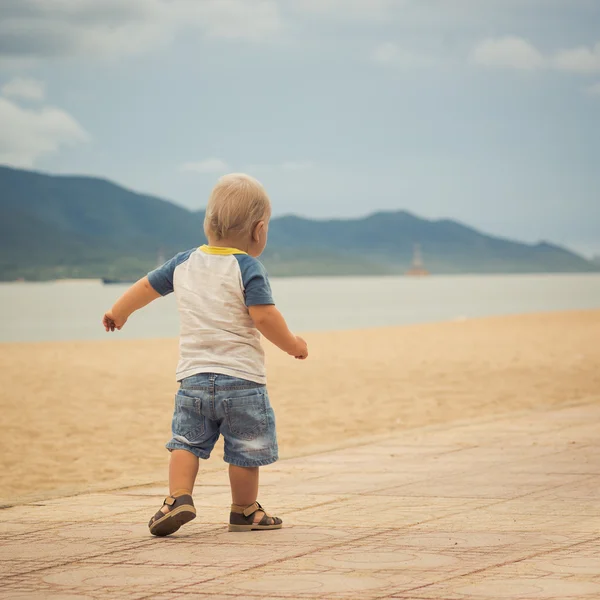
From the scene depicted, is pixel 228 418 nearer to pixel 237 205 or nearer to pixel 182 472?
pixel 182 472

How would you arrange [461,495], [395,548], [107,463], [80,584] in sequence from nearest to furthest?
[80,584] → [395,548] → [461,495] → [107,463]

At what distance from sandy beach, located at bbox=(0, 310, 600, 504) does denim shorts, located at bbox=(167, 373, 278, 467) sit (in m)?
Answer: 1.38

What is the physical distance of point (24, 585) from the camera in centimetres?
364

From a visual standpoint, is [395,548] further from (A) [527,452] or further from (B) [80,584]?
(A) [527,452]

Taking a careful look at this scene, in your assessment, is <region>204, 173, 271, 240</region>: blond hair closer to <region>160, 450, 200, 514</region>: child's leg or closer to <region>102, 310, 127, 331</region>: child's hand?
<region>102, 310, 127, 331</region>: child's hand

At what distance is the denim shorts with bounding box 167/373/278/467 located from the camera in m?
4.53

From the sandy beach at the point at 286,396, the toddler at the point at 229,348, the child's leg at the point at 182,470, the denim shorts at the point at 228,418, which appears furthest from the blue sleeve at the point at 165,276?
the sandy beach at the point at 286,396

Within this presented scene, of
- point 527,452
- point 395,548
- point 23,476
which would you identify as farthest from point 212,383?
point 23,476

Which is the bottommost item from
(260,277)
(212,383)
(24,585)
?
(24,585)

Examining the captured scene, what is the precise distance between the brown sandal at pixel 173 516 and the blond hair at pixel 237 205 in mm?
1045

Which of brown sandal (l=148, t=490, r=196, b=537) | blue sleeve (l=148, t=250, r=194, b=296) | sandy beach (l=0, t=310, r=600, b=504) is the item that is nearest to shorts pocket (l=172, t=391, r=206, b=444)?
brown sandal (l=148, t=490, r=196, b=537)

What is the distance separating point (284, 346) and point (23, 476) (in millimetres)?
3860

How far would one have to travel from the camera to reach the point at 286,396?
1359cm

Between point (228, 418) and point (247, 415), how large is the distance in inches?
3.0
